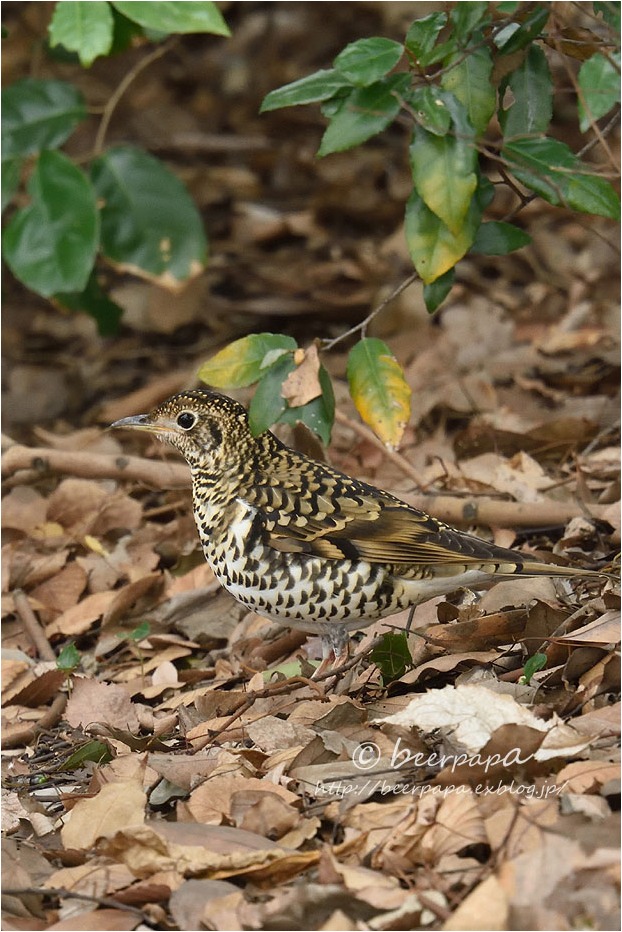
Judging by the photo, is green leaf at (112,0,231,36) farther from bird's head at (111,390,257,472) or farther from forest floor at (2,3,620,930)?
forest floor at (2,3,620,930)

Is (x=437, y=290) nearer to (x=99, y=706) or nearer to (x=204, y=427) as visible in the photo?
(x=204, y=427)

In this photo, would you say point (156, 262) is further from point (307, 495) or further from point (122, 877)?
point (122, 877)

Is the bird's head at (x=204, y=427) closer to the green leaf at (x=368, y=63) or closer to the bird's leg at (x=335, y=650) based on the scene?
the bird's leg at (x=335, y=650)

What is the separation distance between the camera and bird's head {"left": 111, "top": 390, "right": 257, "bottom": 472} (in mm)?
4961

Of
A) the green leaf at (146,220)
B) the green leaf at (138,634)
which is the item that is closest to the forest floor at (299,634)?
the green leaf at (138,634)

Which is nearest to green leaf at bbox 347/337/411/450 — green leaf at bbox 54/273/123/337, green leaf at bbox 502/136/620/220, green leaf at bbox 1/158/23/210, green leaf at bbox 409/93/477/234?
green leaf at bbox 409/93/477/234

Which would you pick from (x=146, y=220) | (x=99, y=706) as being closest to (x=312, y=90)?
(x=99, y=706)

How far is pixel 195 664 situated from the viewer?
18.0 ft

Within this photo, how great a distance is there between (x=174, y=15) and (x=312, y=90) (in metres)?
0.53

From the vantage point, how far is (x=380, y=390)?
4.58 meters

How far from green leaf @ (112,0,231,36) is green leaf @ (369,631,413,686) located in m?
2.12

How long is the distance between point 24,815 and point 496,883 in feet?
5.70

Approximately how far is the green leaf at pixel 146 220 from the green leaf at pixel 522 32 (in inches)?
141

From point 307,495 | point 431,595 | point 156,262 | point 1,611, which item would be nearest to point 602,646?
point 431,595
